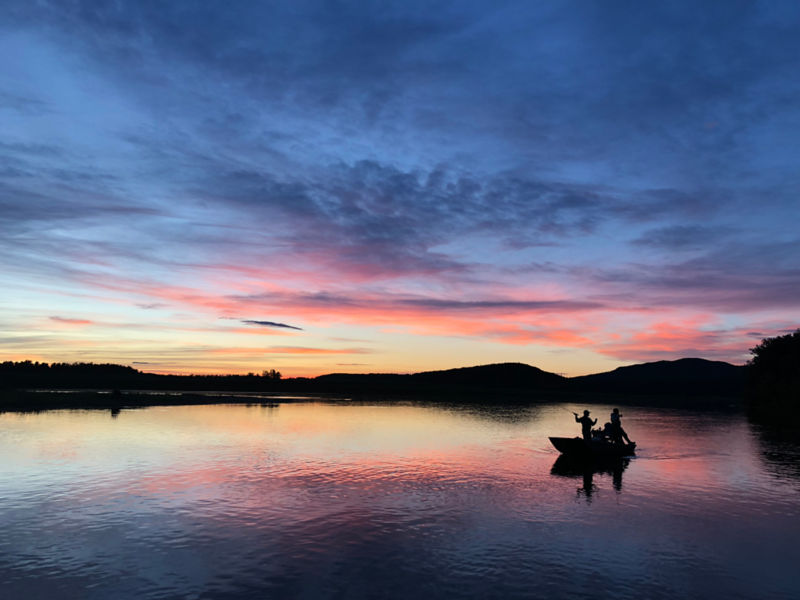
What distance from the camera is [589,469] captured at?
139 ft

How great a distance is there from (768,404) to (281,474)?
12131 cm

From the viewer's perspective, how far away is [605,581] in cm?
1812

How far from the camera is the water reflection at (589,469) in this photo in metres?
36.9

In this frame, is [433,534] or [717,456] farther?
[717,456]

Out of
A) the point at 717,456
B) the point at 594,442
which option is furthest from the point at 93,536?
the point at 717,456

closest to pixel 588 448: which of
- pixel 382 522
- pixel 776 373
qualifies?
pixel 382 522

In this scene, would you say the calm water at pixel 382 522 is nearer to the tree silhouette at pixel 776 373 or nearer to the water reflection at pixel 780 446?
the water reflection at pixel 780 446

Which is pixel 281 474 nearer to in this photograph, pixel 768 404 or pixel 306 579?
pixel 306 579

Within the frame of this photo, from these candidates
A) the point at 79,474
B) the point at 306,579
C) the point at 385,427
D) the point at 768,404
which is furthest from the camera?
the point at 768,404

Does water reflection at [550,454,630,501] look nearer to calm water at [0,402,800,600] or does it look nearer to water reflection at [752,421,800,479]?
calm water at [0,402,800,600]

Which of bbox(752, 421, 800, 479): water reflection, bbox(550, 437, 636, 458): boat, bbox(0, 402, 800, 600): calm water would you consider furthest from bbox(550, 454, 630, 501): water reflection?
bbox(752, 421, 800, 479): water reflection

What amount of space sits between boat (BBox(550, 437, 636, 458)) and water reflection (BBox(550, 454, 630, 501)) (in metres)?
0.51

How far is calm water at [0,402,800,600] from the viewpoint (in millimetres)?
17859

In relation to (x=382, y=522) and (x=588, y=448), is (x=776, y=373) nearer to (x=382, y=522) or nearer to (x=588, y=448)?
(x=588, y=448)
